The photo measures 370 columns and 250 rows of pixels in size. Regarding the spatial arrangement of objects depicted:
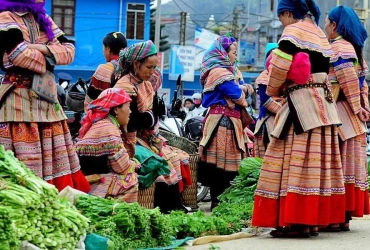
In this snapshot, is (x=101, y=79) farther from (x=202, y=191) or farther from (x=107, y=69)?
(x=202, y=191)

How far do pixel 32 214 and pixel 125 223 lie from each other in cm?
120

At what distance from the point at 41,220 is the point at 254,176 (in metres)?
4.92

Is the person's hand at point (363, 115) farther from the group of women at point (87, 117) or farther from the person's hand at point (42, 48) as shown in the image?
the person's hand at point (42, 48)

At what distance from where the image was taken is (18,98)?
8.03 metres

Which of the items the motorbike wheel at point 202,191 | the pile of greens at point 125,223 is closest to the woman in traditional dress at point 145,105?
the motorbike wheel at point 202,191

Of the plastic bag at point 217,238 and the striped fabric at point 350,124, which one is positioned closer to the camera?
the plastic bag at point 217,238

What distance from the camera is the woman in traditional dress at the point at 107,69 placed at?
10.4m

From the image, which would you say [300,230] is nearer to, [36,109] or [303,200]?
[303,200]

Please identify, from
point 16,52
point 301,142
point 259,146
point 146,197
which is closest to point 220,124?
point 259,146

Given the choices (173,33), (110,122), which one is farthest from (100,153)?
(173,33)

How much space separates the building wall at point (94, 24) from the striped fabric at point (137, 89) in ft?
137

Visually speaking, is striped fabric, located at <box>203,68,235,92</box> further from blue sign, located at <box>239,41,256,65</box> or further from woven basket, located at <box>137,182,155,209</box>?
blue sign, located at <box>239,41,256,65</box>

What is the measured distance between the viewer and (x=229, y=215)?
364 inches

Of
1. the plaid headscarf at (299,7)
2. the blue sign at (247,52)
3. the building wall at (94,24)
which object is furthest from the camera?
the blue sign at (247,52)
